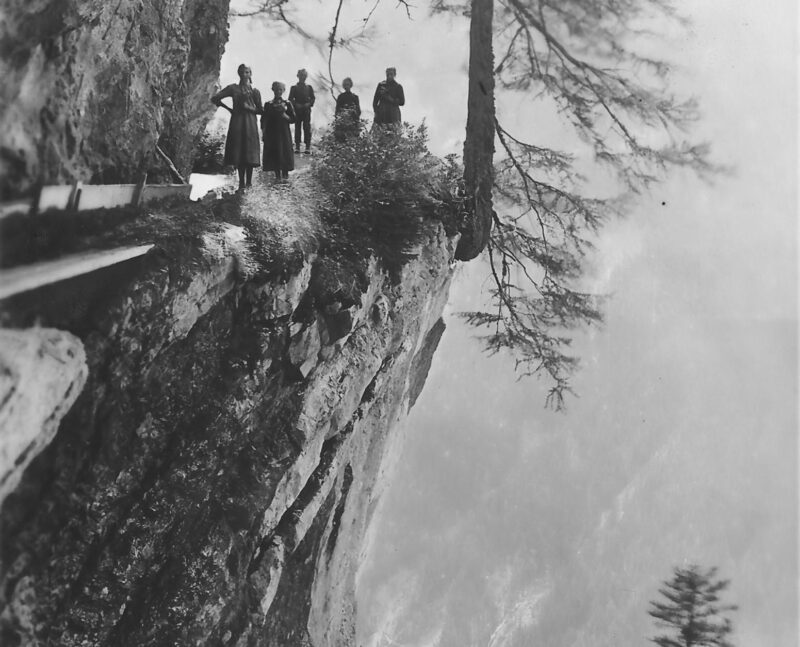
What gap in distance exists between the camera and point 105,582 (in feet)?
16.1

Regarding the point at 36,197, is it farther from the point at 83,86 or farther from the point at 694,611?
the point at 694,611

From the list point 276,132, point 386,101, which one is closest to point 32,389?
point 276,132

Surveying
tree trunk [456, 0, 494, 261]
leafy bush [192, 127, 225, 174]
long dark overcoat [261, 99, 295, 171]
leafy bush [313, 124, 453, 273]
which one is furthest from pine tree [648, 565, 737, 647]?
leafy bush [192, 127, 225, 174]

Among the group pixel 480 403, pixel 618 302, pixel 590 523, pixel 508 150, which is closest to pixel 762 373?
pixel 618 302

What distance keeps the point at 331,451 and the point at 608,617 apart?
81009 millimetres

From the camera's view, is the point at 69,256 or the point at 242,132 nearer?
the point at 69,256

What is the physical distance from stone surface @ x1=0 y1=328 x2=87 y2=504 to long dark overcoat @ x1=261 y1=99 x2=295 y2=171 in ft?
17.8

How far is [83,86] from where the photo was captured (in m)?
5.65

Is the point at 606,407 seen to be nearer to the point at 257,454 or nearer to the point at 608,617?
the point at 608,617

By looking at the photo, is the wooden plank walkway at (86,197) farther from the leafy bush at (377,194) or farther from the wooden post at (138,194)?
the leafy bush at (377,194)

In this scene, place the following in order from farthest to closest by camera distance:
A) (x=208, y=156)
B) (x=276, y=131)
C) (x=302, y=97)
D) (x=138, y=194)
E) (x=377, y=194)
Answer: (x=208, y=156) → (x=302, y=97) → (x=276, y=131) → (x=377, y=194) → (x=138, y=194)

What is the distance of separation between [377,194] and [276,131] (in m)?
1.99

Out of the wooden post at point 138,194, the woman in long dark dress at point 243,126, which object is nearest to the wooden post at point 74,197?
the wooden post at point 138,194

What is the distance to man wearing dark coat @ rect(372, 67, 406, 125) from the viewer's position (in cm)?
1205
